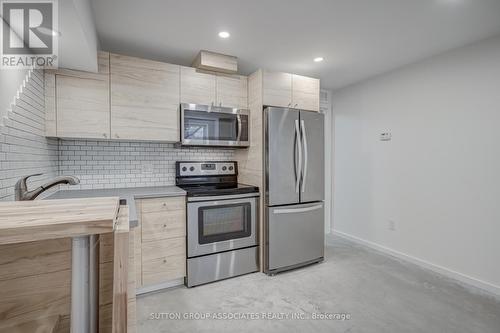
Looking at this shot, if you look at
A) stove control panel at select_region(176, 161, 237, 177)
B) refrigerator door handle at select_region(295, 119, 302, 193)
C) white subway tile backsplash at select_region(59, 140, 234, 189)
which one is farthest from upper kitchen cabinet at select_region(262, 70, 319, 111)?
white subway tile backsplash at select_region(59, 140, 234, 189)

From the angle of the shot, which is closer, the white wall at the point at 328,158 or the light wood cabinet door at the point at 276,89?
the light wood cabinet door at the point at 276,89

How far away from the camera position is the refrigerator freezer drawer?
8.71 feet

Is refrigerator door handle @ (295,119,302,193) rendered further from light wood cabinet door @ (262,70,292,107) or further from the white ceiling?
the white ceiling

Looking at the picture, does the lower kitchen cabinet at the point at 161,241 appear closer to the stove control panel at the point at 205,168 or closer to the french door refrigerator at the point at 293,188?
the stove control panel at the point at 205,168

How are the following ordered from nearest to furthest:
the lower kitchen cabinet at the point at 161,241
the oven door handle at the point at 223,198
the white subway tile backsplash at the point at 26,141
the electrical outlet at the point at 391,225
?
the white subway tile backsplash at the point at 26,141, the lower kitchen cabinet at the point at 161,241, the oven door handle at the point at 223,198, the electrical outlet at the point at 391,225

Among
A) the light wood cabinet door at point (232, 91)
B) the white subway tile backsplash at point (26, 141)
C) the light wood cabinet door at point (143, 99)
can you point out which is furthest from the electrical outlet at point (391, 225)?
the white subway tile backsplash at point (26, 141)

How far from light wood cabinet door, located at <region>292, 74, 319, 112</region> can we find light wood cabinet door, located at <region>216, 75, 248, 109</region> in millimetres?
576

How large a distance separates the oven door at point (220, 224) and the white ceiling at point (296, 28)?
5.11ft

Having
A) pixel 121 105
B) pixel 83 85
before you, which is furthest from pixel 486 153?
pixel 83 85

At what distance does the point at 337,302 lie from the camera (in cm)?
216

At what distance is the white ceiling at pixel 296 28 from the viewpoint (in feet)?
6.02

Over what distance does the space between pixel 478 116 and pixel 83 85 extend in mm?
3728

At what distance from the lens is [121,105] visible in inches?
91.8

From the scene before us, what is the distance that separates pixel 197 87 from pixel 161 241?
5.30ft
